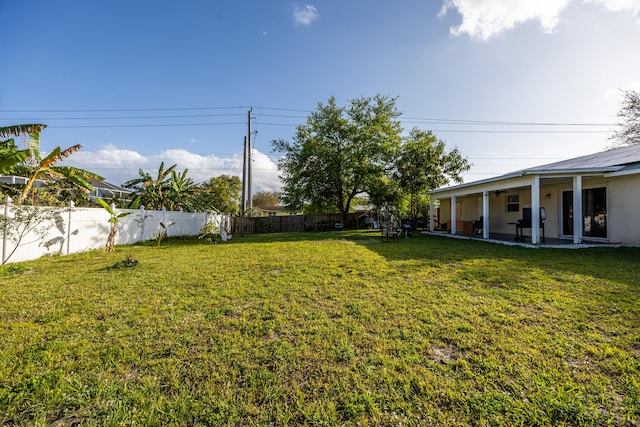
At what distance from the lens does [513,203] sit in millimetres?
13617

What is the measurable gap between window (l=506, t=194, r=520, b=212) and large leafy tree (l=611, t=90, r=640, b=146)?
1490 cm

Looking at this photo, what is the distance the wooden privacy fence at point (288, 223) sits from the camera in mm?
19250

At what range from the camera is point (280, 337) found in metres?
2.92

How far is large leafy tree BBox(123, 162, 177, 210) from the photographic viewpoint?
1413 centimetres

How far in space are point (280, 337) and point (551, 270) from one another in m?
6.25

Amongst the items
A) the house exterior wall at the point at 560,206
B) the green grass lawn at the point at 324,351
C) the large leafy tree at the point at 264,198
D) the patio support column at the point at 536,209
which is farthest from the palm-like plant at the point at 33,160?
the large leafy tree at the point at 264,198

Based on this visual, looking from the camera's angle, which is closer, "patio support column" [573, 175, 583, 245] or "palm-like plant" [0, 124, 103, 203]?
"palm-like plant" [0, 124, 103, 203]

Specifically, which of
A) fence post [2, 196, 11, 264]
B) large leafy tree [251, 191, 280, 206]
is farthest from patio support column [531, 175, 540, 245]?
large leafy tree [251, 191, 280, 206]

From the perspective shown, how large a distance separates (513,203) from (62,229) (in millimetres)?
19265

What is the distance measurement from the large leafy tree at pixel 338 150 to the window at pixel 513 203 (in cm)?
869

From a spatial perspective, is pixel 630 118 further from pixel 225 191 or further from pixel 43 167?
pixel 225 191

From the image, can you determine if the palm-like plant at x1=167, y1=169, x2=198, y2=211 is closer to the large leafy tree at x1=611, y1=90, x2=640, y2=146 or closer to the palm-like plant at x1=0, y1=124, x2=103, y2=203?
the palm-like plant at x1=0, y1=124, x2=103, y2=203

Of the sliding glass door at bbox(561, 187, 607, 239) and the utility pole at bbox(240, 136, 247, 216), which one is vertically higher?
the utility pole at bbox(240, 136, 247, 216)

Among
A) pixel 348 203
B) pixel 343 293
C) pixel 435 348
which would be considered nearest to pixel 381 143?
pixel 348 203
